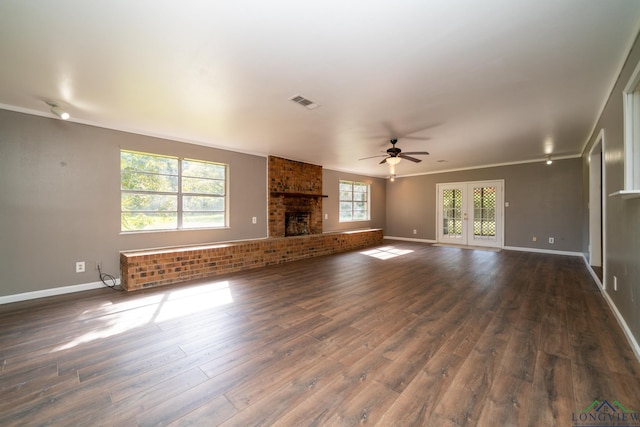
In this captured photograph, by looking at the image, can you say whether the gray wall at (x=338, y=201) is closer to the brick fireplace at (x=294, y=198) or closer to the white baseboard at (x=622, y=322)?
the brick fireplace at (x=294, y=198)

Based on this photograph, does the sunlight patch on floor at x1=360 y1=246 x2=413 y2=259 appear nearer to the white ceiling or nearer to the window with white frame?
the white ceiling

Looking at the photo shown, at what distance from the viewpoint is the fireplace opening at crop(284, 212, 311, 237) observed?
6691 mm

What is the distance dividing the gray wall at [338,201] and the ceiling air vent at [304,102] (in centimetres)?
442

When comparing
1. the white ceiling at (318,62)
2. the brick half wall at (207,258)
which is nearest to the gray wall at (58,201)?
the white ceiling at (318,62)

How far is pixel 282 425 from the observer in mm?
1370

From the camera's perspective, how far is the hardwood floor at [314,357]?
1481mm

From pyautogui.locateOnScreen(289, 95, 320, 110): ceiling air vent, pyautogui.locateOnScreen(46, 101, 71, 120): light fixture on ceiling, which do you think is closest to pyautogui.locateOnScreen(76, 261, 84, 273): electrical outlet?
pyautogui.locateOnScreen(46, 101, 71, 120): light fixture on ceiling

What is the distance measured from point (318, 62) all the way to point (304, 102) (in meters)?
0.81

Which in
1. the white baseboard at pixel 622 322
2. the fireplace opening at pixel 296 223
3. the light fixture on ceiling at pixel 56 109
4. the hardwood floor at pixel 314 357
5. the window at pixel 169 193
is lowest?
the hardwood floor at pixel 314 357

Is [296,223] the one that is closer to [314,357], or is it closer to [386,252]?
[386,252]

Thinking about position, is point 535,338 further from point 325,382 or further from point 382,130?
point 382,130

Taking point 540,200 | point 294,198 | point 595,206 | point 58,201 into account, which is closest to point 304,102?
point 58,201

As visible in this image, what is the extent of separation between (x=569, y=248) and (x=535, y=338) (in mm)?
5722

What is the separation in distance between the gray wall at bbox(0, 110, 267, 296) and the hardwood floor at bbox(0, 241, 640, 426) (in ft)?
1.63
